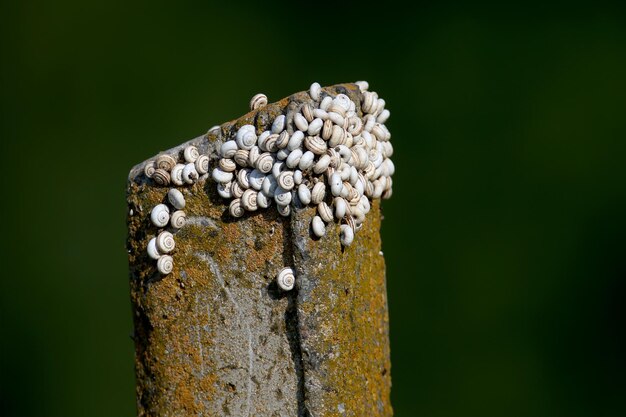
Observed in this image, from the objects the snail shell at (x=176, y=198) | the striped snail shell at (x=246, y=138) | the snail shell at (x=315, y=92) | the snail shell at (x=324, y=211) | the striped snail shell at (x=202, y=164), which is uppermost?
the snail shell at (x=315, y=92)

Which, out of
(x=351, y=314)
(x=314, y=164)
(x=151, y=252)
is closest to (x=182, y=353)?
(x=151, y=252)

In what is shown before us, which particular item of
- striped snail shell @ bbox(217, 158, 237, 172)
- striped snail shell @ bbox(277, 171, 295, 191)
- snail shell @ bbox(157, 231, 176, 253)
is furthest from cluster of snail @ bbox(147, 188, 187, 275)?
striped snail shell @ bbox(277, 171, 295, 191)

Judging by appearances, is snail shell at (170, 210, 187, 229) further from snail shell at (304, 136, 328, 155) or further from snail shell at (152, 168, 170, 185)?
snail shell at (304, 136, 328, 155)

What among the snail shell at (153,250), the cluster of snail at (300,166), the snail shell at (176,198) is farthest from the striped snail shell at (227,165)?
the snail shell at (153,250)

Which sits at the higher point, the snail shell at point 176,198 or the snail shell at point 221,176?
the snail shell at point 221,176

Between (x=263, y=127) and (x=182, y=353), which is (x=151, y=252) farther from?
(x=263, y=127)

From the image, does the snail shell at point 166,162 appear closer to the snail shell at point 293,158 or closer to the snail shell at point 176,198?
the snail shell at point 176,198

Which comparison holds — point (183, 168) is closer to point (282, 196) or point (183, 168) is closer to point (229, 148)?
point (229, 148)
